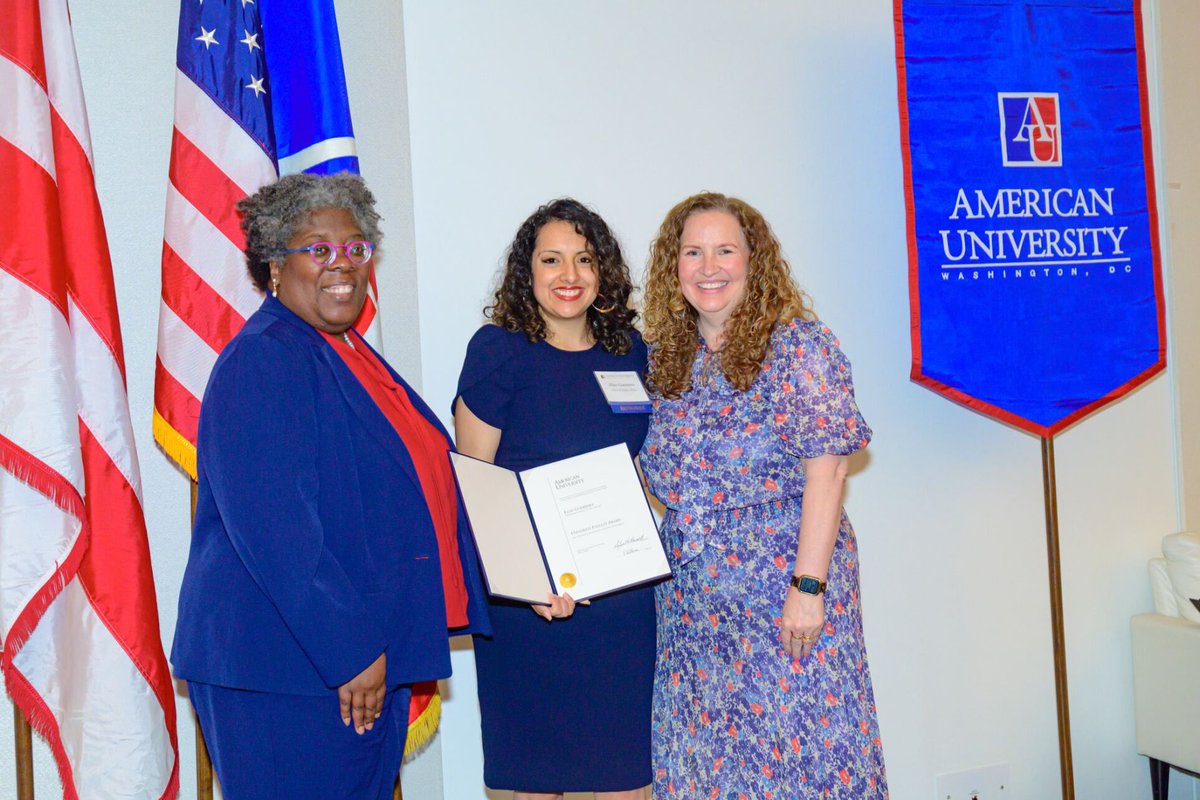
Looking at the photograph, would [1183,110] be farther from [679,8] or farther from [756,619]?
[756,619]

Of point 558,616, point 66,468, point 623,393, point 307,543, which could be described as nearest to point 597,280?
point 623,393

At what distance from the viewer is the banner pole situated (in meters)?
3.42

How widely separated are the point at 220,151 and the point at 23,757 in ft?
4.92

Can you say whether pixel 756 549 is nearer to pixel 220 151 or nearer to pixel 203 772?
pixel 203 772

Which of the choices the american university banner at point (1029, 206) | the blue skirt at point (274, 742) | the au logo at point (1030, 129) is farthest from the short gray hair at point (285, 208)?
the au logo at point (1030, 129)

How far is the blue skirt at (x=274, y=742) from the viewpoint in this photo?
186cm

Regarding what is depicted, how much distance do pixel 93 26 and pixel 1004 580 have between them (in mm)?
3396

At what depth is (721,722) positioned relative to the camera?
2414 millimetres

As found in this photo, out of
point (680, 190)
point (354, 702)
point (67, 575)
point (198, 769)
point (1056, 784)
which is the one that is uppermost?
point (680, 190)

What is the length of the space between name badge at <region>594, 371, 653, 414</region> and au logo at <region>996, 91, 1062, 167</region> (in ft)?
5.31

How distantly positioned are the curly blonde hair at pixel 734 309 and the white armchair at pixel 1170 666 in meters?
1.91

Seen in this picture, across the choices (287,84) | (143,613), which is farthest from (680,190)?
(143,613)

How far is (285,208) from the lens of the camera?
81.0 inches

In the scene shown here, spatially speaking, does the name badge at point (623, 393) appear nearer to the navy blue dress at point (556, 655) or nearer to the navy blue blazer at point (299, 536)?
the navy blue dress at point (556, 655)
